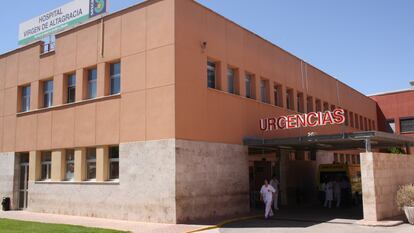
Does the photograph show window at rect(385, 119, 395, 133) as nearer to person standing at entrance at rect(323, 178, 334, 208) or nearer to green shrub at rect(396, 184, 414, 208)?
person standing at entrance at rect(323, 178, 334, 208)

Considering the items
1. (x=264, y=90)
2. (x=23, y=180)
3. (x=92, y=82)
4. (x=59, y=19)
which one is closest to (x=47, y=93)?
(x=92, y=82)

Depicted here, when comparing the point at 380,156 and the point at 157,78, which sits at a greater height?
the point at 157,78

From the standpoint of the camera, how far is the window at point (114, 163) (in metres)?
20.0

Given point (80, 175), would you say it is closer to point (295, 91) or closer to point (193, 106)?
point (193, 106)

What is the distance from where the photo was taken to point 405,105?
46094mm

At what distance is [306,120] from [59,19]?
1497 cm

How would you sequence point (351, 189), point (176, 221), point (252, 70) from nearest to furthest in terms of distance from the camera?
point (176, 221) < point (252, 70) < point (351, 189)

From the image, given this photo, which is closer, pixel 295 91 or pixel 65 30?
pixel 65 30

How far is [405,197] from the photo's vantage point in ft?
56.3

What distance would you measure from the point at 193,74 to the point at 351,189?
41.7 ft

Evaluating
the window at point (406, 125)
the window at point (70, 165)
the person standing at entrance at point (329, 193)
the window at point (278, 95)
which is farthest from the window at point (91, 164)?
the window at point (406, 125)

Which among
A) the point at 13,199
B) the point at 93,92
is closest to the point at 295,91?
the point at 93,92

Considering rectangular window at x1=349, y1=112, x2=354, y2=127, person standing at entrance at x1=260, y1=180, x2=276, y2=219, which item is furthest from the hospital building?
rectangular window at x1=349, y1=112, x2=354, y2=127

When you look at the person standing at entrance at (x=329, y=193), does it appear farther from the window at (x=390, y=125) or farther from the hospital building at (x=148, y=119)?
the window at (x=390, y=125)
